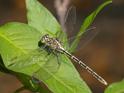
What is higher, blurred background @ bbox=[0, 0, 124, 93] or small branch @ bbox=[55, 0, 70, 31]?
small branch @ bbox=[55, 0, 70, 31]

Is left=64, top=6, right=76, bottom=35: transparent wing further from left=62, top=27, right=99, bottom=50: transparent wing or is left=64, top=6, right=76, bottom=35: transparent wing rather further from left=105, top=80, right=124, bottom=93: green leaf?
left=105, top=80, right=124, bottom=93: green leaf

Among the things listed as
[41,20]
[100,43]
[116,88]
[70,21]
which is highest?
[41,20]

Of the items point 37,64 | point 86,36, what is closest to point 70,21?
point 86,36

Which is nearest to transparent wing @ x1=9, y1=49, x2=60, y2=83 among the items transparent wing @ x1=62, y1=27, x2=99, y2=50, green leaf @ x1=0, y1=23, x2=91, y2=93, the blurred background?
green leaf @ x1=0, y1=23, x2=91, y2=93

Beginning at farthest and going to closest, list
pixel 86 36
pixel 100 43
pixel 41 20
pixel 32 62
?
pixel 100 43 → pixel 86 36 → pixel 41 20 → pixel 32 62

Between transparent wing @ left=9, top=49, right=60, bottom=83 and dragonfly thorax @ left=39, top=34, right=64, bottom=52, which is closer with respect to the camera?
transparent wing @ left=9, top=49, right=60, bottom=83

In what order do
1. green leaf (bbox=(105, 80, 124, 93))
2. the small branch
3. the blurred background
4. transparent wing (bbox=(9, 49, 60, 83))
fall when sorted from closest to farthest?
transparent wing (bbox=(9, 49, 60, 83))
green leaf (bbox=(105, 80, 124, 93))
the small branch
the blurred background

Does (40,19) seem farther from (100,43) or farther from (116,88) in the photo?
(100,43)
